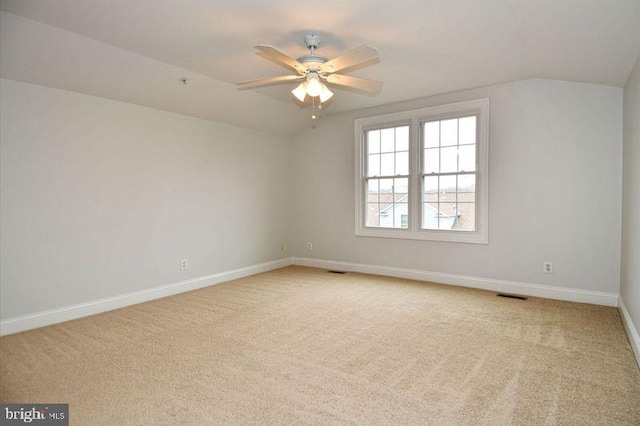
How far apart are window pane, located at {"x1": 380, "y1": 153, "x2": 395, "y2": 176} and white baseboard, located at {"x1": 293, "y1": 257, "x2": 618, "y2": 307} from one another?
148cm

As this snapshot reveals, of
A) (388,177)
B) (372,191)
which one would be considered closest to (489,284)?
(388,177)

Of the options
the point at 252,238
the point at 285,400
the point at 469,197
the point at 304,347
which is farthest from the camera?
the point at 252,238

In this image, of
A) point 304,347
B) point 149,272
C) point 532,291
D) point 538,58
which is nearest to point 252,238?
point 149,272

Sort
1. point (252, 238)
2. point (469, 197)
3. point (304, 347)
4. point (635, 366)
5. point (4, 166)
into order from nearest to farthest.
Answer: point (635, 366) < point (304, 347) < point (4, 166) < point (469, 197) < point (252, 238)

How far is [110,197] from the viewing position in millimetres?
4023

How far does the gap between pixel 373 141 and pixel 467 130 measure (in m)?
1.44

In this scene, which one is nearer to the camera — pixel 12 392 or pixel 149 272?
pixel 12 392

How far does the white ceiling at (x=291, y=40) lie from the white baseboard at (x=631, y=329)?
2257mm

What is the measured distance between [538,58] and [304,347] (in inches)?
140

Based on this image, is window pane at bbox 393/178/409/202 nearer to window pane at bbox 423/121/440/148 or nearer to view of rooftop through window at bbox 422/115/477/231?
view of rooftop through window at bbox 422/115/477/231

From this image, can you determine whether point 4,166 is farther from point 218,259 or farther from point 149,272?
point 218,259

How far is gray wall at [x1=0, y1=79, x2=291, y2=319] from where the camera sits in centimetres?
335

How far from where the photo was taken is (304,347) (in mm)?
2928

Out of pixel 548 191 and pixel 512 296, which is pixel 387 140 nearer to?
pixel 548 191
